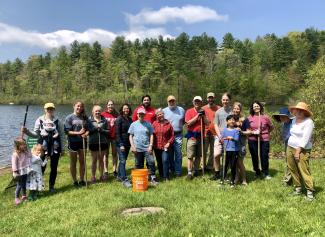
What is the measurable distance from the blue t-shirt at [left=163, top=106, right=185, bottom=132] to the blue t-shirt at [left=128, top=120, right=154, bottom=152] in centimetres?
83

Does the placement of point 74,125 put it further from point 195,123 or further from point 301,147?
point 301,147

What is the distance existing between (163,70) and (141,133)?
88314 mm

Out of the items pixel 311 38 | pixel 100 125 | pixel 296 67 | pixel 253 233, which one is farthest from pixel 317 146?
Result: pixel 311 38

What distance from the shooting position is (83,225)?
7441 millimetres

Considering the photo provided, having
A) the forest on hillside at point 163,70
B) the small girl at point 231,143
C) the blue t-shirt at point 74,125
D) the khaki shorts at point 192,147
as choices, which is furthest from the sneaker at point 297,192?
the forest on hillside at point 163,70

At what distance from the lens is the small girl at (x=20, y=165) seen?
9594mm

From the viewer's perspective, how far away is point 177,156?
37.0 feet

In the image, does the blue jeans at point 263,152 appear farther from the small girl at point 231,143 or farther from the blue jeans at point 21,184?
the blue jeans at point 21,184

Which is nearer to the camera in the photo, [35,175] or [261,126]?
[35,175]

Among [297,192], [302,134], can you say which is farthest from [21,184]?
[302,134]

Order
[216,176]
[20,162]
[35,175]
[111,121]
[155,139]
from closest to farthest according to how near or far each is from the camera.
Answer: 1. [20,162]
2. [35,175]
3. [216,176]
4. [155,139]
5. [111,121]

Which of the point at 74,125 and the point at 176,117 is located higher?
the point at 176,117

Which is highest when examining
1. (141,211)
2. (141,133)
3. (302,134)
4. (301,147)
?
(302,134)

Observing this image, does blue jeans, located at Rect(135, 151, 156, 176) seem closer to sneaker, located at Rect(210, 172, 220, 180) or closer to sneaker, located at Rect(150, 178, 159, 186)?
sneaker, located at Rect(150, 178, 159, 186)
